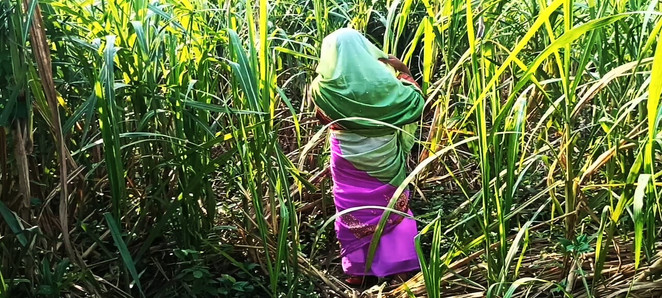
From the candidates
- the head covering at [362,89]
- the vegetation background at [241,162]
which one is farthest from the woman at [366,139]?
the vegetation background at [241,162]

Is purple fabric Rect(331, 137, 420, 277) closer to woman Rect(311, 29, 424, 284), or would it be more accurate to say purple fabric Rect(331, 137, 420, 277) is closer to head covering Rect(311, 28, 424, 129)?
woman Rect(311, 29, 424, 284)

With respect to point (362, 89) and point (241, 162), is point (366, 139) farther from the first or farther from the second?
point (241, 162)

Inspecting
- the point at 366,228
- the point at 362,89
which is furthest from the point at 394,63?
the point at 366,228

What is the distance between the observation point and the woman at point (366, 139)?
1761 mm

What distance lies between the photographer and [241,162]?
1.53 m

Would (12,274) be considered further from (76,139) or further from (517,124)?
(517,124)

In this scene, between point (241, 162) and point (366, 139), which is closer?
point (241, 162)

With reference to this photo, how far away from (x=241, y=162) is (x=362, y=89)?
1.33ft

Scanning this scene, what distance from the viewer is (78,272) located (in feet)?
4.53

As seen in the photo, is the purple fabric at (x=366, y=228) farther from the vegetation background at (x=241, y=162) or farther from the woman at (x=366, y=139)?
the vegetation background at (x=241, y=162)

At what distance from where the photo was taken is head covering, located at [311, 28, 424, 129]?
5.76 feet

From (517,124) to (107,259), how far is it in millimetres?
937

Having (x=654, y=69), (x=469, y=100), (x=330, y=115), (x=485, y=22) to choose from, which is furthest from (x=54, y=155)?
(x=654, y=69)

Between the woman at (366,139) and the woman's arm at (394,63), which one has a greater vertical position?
A: the woman's arm at (394,63)
